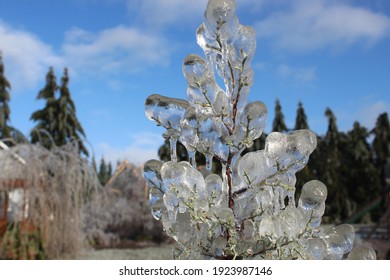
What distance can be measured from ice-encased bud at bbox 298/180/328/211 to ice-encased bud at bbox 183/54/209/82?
0.43 metres

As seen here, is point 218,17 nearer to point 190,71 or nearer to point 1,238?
point 190,71

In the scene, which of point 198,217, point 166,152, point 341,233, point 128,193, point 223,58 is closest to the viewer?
point 198,217

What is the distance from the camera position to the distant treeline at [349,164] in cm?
2083

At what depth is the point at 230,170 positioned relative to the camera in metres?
1.23

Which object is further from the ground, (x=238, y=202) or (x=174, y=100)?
(x=174, y=100)

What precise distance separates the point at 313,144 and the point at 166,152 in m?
18.5

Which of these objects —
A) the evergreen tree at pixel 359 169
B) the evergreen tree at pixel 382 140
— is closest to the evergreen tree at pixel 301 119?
the evergreen tree at pixel 359 169

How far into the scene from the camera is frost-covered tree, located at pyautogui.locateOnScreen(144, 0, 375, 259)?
3.82ft

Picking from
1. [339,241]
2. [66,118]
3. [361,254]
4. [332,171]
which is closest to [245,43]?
[339,241]

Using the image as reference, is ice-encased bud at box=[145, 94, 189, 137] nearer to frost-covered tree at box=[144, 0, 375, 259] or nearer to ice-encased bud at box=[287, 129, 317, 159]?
frost-covered tree at box=[144, 0, 375, 259]

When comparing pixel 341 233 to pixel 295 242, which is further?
pixel 341 233
